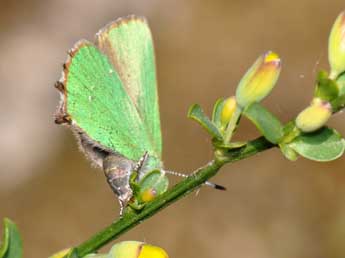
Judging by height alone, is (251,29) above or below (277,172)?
above

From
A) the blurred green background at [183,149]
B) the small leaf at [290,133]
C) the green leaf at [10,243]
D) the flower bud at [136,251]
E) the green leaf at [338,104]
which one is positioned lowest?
the blurred green background at [183,149]

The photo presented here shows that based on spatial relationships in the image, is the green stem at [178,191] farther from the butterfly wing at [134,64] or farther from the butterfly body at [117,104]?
the butterfly wing at [134,64]

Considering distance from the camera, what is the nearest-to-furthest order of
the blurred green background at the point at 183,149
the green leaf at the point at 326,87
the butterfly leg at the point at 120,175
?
the green leaf at the point at 326,87
the butterfly leg at the point at 120,175
the blurred green background at the point at 183,149

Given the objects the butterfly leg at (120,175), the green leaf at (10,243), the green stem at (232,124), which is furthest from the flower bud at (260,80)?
the green leaf at (10,243)

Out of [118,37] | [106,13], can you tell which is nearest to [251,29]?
[106,13]

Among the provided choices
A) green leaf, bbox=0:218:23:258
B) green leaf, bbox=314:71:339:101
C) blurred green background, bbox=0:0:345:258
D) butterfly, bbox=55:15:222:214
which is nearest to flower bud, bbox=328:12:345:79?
green leaf, bbox=314:71:339:101

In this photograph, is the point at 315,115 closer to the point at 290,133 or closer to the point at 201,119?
the point at 290,133

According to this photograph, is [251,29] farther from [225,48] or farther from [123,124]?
[123,124]
